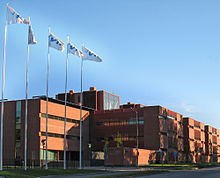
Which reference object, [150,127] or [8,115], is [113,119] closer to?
[150,127]

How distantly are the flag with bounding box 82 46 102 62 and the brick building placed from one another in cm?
4154

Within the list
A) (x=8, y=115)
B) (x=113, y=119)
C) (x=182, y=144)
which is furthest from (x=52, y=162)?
(x=182, y=144)

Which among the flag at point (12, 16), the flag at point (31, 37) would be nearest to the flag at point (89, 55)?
the flag at point (31, 37)

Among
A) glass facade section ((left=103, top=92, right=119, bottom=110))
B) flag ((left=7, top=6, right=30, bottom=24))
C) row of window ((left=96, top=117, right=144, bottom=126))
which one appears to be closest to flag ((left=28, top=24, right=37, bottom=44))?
flag ((left=7, top=6, right=30, bottom=24))

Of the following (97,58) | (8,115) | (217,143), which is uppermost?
(97,58)

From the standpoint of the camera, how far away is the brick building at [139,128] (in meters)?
89.4

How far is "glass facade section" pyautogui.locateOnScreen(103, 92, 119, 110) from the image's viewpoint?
459 feet

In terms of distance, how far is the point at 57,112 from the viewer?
76.9 metres

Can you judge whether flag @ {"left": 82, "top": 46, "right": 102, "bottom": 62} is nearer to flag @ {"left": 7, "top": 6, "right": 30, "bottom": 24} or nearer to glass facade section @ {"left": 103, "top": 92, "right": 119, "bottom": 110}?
flag @ {"left": 7, "top": 6, "right": 30, "bottom": 24}

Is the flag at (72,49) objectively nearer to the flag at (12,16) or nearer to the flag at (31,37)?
the flag at (31,37)

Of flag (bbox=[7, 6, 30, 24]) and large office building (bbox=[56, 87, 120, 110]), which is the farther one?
large office building (bbox=[56, 87, 120, 110])

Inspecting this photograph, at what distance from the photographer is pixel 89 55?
47312 mm

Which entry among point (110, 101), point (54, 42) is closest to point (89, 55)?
point (54, 42)

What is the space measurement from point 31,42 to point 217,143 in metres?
151
